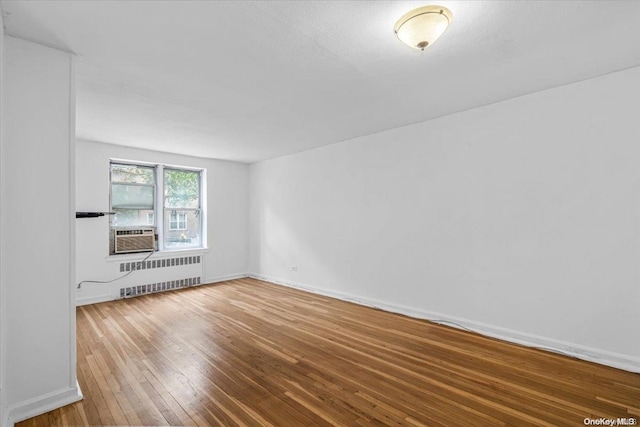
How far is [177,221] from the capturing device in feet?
19.8

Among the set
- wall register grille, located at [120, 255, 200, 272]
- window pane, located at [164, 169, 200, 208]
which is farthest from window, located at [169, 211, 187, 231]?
wall register grille, located at [120, 255, 200, 272]

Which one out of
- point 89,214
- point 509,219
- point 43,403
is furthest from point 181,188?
point 509,219

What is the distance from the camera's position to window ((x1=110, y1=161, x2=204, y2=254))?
5.32 metres

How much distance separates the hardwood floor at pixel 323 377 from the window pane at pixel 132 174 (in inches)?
101

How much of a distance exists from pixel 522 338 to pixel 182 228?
5.98 m

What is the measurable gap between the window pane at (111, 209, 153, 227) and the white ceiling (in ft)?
6.35

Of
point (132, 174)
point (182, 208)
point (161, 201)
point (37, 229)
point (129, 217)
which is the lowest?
point (37, 229)

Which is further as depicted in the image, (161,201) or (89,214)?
(161,201)

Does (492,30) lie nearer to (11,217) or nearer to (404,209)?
(404,209)

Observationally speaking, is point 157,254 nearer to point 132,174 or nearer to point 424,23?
point 132,174

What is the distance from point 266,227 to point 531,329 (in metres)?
4.90

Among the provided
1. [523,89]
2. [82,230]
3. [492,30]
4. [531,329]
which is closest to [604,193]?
[523,89]

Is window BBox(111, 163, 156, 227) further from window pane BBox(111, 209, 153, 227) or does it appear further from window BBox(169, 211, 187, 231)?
window BBox(169, 211, 187, 231)

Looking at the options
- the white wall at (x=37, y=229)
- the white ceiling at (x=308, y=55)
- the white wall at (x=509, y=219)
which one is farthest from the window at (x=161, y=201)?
the white wall at (x=37, y=229)
